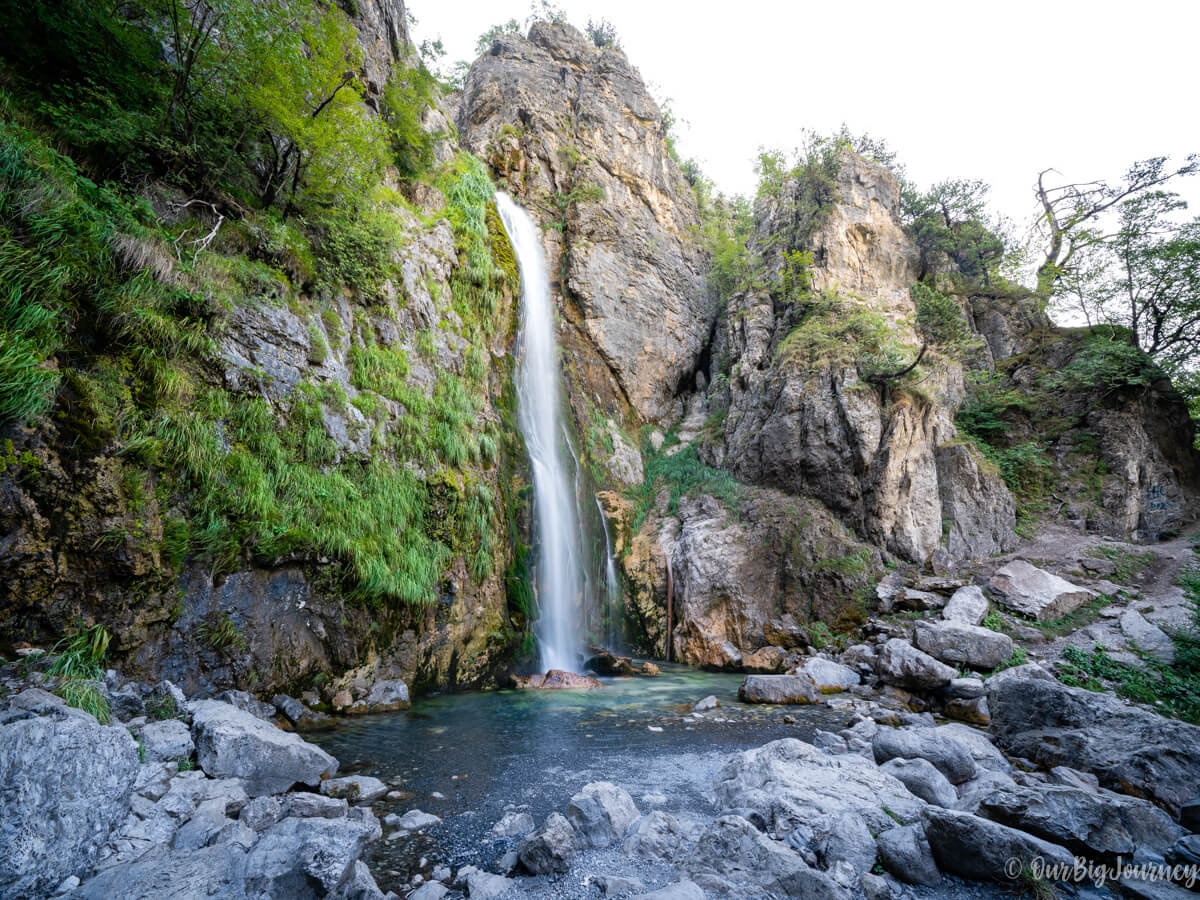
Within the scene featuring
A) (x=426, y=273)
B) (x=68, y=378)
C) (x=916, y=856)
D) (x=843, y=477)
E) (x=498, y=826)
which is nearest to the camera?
(x=916, y=856)

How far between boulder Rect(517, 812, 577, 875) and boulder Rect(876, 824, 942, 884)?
1941 mm

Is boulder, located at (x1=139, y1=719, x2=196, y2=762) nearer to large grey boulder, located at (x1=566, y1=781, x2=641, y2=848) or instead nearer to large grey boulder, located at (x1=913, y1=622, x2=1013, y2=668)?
large grey boulder, located at (x1=566, y1=781, x2=641, y2=848)

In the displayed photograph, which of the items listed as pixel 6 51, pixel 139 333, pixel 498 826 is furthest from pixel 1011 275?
pixel 6 51

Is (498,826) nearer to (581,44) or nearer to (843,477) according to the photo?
(843,477)

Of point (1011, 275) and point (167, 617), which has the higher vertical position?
point (1011, 275)

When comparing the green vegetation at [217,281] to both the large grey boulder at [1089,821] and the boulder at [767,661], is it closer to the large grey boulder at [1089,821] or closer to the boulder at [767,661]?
the boulder at [767,661]

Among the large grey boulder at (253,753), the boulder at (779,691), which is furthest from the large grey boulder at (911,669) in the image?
the large grey boulder at (253,753)

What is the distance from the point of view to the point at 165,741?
3455mm

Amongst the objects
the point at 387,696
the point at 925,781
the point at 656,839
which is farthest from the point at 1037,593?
the point at 387,696

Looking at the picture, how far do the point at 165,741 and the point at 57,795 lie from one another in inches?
45.0

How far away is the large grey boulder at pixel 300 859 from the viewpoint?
2.38 metres

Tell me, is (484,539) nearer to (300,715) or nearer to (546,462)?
(546,462)

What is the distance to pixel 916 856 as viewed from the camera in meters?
2.75

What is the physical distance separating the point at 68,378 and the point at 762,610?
11.9 m
